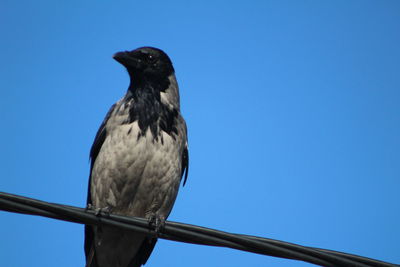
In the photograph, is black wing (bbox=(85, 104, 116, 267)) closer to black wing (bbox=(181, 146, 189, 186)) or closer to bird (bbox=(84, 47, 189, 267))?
bird (bbox=(84, 47, 189, 267))

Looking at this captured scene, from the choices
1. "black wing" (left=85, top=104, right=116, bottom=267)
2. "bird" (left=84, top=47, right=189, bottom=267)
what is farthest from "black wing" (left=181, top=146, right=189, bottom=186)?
"black wing" (left=85, top=104, right=116, bottom=267)

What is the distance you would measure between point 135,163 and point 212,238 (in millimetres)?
2522

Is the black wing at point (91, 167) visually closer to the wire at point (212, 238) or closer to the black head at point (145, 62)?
the black head at point (145, 62)

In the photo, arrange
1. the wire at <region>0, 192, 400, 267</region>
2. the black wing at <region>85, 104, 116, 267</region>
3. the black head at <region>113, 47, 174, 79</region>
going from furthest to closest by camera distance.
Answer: the black head at <region>113, 47, 174, 79</region> < the black wing at <region>85, 104, 116, 267</region> < the wire at <region>0, 192, 400, 267</region>

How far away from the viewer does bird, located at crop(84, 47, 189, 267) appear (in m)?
5.78

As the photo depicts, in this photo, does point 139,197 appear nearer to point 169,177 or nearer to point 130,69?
point 169,177

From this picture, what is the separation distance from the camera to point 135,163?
5723 mm

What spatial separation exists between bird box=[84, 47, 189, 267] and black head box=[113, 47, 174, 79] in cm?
1

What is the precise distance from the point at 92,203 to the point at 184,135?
1375mm

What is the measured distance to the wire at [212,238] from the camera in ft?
10.5

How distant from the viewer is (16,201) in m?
3.30

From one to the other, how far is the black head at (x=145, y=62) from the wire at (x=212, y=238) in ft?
11.6

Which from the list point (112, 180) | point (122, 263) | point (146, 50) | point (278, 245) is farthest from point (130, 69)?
point (278, 245)

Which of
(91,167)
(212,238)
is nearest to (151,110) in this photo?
(91,167)
